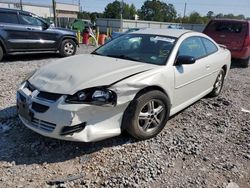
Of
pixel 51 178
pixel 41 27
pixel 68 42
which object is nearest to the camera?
pixel 51 178

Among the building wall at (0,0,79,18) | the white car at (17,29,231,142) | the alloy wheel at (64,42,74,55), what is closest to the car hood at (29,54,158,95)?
the white car at (17,29,231,142)

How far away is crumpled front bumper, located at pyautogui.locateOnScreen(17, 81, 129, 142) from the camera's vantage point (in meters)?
3.06

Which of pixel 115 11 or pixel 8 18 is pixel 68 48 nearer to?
pixel 8 18

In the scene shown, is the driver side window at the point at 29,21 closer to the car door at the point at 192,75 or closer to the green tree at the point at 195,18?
the car door at the point at 192,75

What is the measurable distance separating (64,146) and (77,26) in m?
21.8

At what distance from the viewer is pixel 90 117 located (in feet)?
10.3

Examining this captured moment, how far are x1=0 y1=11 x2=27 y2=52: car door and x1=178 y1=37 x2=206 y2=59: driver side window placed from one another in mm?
6139

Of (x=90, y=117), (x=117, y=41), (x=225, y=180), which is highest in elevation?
(x=117, y=41)

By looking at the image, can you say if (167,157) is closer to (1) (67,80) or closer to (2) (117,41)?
(1) (67,80)

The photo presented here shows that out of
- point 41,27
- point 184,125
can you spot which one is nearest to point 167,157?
point 184,125

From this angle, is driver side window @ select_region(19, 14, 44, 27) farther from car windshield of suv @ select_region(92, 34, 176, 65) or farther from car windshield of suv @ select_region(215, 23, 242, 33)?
car windshield of suv @ select_region(215, 23, 242, 33)

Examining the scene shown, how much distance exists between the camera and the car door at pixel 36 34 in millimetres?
8930

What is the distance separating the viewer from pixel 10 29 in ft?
28.1

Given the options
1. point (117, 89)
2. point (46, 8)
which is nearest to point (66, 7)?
point (46, 8)
